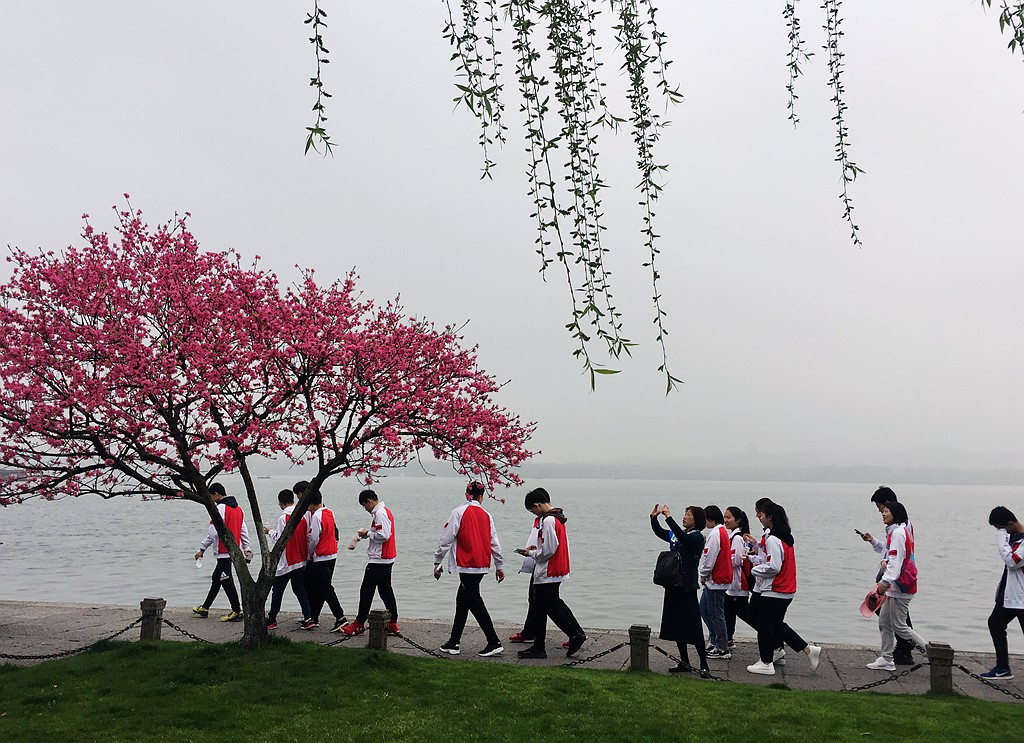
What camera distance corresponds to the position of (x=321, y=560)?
12180 mm

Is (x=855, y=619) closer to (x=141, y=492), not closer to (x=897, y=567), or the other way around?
(x=897, y=567)

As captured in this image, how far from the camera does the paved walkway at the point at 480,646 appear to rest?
9.28 meters

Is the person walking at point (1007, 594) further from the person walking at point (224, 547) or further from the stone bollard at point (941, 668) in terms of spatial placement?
the person walking at point (224, 547)

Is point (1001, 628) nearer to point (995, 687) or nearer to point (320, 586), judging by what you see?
point (995, 687)

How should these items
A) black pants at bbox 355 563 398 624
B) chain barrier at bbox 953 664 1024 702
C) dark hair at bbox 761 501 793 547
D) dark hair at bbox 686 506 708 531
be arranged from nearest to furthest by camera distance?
chain barrier at bbox 953 664 1024 702 → dark hair at bbox 761 501 793 547 → dark hair at bbox 686 506 708 531 → black pants at bbox 355 563 398 624

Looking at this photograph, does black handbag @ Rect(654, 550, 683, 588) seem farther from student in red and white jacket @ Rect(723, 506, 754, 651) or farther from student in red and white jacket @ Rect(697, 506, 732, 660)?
student in red and white jacket @ Rect(723, 506, 754, 651)

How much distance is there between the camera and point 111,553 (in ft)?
136

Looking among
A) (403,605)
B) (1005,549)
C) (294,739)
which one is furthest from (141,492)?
(403,605)

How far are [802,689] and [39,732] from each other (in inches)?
305

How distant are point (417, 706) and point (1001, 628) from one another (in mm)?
7202

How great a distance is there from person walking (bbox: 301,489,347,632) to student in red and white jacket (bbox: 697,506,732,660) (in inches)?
219

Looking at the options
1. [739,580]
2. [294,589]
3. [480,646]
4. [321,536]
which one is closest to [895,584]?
[739,580]

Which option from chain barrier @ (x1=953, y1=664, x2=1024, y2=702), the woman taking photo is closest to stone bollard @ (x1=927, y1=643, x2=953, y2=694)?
chain barrier @ (x1=953, y1=664, x2=1024, y2=702)

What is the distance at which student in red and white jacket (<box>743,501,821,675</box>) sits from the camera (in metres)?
9.57
